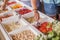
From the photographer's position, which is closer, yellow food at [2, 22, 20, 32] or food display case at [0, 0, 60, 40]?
food display case at [0, 0, 60, 40]

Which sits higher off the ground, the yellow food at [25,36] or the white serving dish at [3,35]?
the white serving dish at [3,35]

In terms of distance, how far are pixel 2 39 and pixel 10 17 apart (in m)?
0.59

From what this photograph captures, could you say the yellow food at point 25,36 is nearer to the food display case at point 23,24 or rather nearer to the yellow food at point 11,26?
the food display case at point 23,24

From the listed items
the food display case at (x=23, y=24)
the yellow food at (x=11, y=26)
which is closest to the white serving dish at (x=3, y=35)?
the food display case at (x=23, y=24)

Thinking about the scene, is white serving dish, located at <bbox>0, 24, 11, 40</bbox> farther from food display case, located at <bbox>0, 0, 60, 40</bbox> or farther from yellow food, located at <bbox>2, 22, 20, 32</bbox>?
yellow food, located at <bbox>2, 22, 20, 32</bbox>

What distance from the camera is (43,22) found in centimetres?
187

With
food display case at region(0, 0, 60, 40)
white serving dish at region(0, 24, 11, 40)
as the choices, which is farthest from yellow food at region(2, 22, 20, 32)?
white serving dish at region(0, 24, 11, 40)

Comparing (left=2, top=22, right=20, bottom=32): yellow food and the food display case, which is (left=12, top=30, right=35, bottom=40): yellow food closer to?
the food display case

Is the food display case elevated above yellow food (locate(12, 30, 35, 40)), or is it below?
above

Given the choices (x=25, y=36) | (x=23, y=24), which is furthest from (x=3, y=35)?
(x=23, y=24)

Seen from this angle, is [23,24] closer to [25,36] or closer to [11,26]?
[11,26]

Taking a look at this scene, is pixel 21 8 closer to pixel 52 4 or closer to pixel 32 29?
pixel 52 4

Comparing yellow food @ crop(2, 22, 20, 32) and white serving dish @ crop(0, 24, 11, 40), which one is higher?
white serving dish @ crop(0, 24, 11, 40)

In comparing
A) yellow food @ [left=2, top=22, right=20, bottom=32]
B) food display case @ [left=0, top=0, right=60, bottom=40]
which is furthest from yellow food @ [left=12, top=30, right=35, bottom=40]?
yellow food @ [left=2, top=22, right=20, bottom=32]
